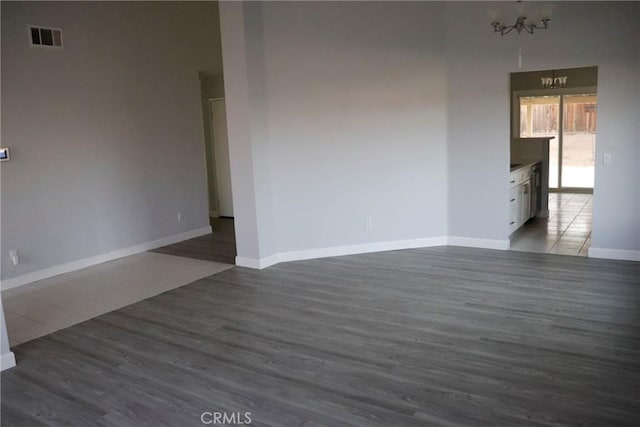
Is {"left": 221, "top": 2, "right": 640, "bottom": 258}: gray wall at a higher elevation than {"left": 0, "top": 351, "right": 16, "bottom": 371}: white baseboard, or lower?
higher

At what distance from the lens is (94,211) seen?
5844mm

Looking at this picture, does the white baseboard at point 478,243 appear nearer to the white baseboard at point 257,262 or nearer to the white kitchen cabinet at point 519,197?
the white kitchen cabinet at point 519,197

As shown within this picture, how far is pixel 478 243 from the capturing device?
5.88m

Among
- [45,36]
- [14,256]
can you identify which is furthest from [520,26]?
[14,256]

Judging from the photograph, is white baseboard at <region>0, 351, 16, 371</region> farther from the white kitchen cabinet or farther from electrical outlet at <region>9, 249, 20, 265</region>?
the white kitchen cabinet

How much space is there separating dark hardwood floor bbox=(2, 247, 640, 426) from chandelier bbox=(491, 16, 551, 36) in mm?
2365

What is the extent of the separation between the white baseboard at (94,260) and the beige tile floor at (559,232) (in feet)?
13.7

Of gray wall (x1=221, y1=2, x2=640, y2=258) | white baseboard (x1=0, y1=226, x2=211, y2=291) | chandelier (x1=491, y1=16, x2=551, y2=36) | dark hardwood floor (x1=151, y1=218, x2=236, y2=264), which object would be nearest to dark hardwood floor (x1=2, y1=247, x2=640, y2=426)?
gray wall (x1=221, y1=2, x2=640, y2=258)

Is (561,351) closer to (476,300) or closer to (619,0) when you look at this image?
(476,300)

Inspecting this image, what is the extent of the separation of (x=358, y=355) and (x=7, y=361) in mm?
2217

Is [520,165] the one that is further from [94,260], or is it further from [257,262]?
[94,260]

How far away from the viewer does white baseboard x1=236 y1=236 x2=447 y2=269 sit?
17.9 feet

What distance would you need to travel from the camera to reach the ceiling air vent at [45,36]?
513cm

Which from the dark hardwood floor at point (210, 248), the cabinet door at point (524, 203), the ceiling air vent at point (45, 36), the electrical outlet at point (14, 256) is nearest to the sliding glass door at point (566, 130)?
the cabinet door at point (524, 203)
